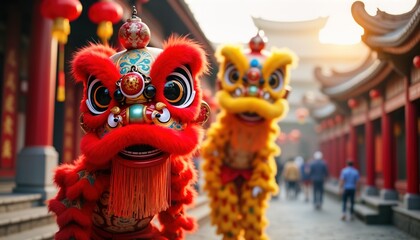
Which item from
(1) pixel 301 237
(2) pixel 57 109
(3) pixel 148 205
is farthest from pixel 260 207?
(2) pixel 57 109

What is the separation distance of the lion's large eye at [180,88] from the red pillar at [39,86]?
188 inches

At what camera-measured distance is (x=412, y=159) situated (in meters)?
10.3

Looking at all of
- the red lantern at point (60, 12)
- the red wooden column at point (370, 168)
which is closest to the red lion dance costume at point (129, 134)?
the red lantern at point (60, 12)

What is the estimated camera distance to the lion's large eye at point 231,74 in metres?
5.73

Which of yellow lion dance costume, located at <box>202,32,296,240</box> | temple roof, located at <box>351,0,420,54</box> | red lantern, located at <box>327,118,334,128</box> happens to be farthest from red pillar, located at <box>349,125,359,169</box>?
yellow lion dance costume, located at <box>202,32,296,240</box>

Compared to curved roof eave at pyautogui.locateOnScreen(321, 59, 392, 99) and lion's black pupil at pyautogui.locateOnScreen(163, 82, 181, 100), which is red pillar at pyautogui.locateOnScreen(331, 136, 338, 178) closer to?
curved roof eave at pyautogui.locateOnScreen(321, 59, 392, 99)

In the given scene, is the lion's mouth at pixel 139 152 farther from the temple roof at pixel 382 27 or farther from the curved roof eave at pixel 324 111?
the curved roof eave at pixel 324 111

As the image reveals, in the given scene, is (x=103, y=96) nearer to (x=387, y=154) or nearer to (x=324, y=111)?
(x=387, y=154)

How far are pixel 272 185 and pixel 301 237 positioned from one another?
11.1 feet

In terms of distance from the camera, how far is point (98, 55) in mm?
3635

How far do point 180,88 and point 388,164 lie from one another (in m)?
10.1

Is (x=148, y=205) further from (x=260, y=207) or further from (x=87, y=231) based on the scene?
(x=260, y=207)

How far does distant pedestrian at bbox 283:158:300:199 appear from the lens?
18453mm

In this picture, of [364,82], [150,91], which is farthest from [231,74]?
[364,82]
